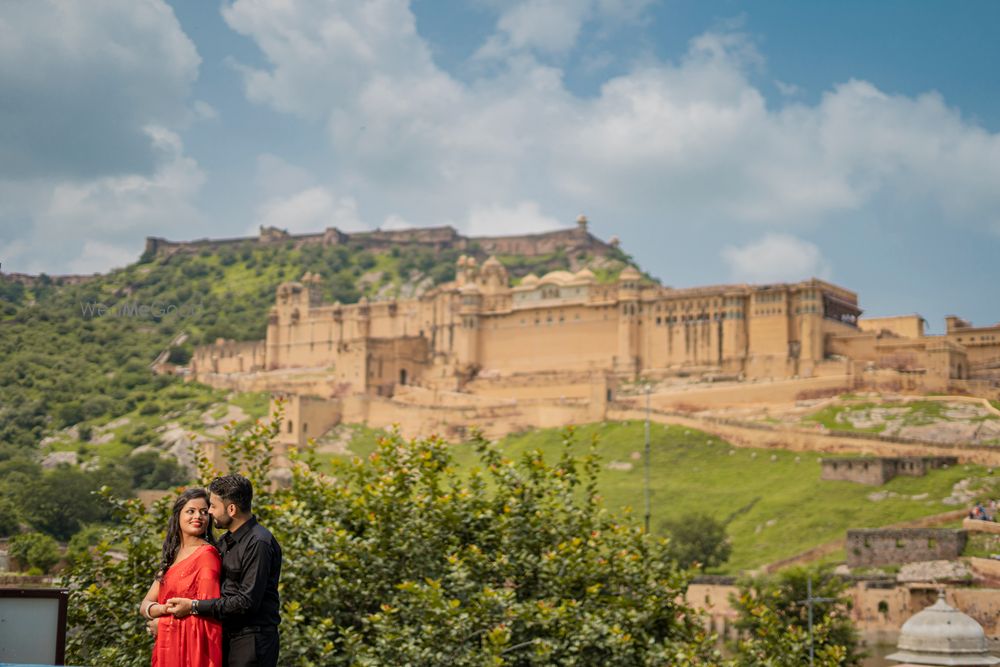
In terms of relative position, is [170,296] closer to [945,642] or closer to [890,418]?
[890,418]

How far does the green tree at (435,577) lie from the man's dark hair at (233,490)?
9.49 metres

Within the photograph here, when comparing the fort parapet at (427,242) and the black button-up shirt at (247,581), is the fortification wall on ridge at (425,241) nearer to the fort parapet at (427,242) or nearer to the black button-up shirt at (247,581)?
the fort parapet at (427,242)

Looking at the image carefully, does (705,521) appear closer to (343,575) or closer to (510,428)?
(510,428)

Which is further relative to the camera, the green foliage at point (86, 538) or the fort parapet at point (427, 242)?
the fort parapet at point (427, 242)

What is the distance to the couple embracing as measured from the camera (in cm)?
789

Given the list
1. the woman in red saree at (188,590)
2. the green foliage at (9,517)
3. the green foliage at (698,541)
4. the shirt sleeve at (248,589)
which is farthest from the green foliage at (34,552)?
the shirt sleeve at (248,589)

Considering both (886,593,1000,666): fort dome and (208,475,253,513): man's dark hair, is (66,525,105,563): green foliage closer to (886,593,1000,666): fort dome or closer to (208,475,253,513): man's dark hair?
(886,593,1000,666): fort dome

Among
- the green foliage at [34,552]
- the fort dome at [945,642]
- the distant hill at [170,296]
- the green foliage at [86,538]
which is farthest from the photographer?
the distant hill at [170,296]

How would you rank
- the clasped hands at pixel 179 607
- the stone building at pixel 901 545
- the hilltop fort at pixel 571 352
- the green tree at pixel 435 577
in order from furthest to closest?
the hilltop fort at pixel 571 352 → the stone building at pixel 901 545 → the green tree at pixel 435 577 → the clasped hands at pixel 179 607

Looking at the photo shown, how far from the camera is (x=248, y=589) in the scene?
7.93m

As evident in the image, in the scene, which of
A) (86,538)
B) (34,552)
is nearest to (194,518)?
(34,552)

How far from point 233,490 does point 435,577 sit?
39.8 feet

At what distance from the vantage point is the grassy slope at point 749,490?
5047 cm

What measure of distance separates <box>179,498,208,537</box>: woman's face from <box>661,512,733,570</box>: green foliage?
40.8 meters
